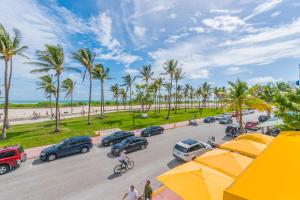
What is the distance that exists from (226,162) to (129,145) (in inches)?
485

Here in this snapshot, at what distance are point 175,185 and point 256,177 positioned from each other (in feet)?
12.4

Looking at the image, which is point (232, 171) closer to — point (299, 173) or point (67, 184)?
point (299, 173)

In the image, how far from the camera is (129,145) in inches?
752

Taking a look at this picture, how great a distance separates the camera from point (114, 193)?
432 inches

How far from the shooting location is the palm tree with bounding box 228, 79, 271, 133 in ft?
67.4

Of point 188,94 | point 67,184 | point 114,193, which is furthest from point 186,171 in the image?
point 188,94

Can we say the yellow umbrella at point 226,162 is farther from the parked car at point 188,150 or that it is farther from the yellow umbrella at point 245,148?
the parked car at point 188,150

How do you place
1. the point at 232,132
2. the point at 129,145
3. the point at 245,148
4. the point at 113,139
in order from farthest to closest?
the point at 232,132 → the point at 113,139 → the point at 129,145 → the point at 245,148

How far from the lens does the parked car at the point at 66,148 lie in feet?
56.5

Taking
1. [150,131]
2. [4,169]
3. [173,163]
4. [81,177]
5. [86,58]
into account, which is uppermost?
[86,58]

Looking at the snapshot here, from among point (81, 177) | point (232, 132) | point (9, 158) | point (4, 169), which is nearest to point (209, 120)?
point (232, 132)

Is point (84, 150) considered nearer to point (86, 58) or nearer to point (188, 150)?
point (188, 150)

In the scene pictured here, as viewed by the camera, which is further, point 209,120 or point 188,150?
point 209,120

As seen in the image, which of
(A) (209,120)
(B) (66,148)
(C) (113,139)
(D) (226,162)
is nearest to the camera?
(D) (226,162)
